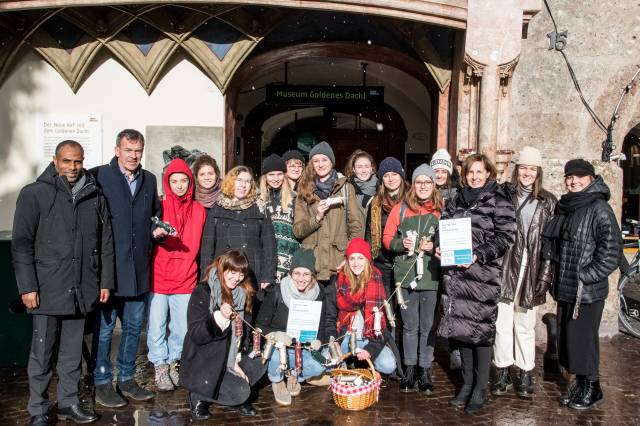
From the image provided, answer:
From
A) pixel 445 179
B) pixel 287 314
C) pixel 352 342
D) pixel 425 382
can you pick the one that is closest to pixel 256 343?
pixel 287 314

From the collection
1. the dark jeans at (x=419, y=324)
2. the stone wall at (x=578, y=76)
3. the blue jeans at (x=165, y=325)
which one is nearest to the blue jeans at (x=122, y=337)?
the blue jeans at (x=165, y=325)

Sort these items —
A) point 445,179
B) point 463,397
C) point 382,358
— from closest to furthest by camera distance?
point 463,397
point 382,358
point 445,179

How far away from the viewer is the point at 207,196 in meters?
5.34

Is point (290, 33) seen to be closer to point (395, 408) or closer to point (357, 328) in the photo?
point (357, 328)

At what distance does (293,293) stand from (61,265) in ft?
5.69

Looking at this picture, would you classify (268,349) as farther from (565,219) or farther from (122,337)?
(565,219)

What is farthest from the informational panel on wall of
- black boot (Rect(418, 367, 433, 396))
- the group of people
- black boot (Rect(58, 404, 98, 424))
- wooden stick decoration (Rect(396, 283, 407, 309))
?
black boot (Rect(418, 367, 433, 396))

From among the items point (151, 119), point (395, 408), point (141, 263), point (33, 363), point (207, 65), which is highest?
point (207, 65)

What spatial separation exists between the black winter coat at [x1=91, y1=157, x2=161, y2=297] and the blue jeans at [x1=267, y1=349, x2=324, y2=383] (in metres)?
1.15

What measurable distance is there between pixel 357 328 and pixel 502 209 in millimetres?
1495

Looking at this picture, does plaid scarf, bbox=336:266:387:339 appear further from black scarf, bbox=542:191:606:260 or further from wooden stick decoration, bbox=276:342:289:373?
black scarf, bbox=542:191:606:260

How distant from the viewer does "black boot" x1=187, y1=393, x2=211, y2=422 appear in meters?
4.59

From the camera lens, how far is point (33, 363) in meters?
4.41

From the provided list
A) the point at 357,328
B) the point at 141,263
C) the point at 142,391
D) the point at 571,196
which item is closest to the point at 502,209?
the point at 571,196
